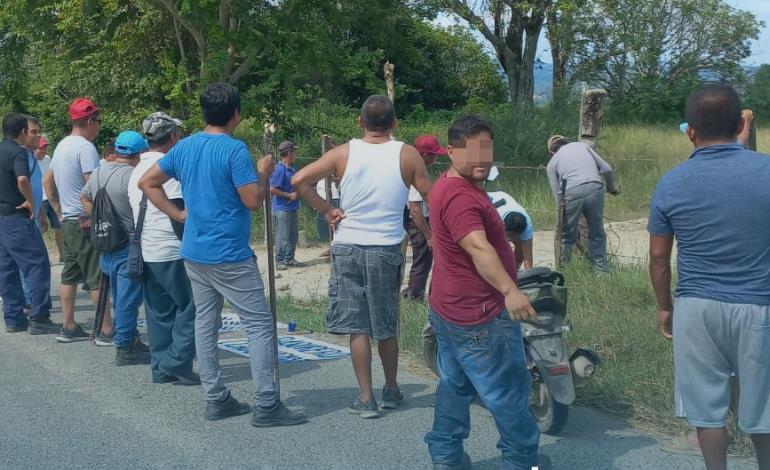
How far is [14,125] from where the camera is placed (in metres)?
8.27

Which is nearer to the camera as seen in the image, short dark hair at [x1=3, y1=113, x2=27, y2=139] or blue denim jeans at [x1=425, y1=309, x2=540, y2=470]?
blue denim jeans at [x1=425, y1=309, x2=540, y2=470]

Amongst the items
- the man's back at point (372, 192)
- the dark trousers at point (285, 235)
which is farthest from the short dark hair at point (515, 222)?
the dark trousers at point (285, 235)

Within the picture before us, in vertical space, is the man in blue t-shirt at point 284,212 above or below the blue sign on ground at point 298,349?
above

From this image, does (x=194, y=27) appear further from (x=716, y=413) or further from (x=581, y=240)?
(x=716, y=413)

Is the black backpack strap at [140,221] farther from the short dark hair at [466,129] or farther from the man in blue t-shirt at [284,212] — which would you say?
the man in blue t-shirt at [284,212]

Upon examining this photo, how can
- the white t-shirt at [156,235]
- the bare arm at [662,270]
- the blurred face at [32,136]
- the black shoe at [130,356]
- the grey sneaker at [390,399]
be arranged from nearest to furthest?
the bare arm at [662,270], the grey sneaker at [390,399], the white t-shirt at [156,235], the black shoe at [130,356], the blurred face at [32,136]

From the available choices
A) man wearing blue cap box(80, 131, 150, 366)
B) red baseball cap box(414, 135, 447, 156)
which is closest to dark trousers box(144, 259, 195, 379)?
man wearing blue cap box(80, 131, 150, 366)

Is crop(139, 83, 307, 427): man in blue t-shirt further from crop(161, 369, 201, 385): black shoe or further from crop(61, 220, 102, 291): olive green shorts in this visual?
crop(61, 220, 102, 291): olive green shorts

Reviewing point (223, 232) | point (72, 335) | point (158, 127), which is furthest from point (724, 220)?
point (72, 335)

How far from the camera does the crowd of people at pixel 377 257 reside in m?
3.85

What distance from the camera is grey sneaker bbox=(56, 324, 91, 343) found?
26.3ft

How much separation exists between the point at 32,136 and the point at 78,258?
1.38 meters

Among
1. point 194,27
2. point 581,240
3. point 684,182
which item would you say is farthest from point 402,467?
point 194,27

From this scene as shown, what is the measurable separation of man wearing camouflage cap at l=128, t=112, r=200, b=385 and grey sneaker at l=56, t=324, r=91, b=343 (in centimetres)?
167
